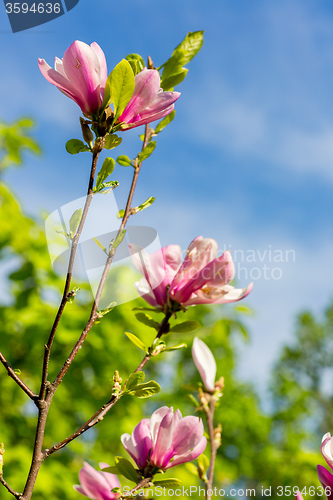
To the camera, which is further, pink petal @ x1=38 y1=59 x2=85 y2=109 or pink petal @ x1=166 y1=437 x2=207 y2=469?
pink petal @ x1=166 y1=437 x2=207 y2=469

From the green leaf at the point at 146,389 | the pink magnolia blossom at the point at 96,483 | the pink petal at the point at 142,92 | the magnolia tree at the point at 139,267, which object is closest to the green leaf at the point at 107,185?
the magnolia tree at the point at 139,267

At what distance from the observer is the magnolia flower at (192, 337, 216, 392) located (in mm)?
1047

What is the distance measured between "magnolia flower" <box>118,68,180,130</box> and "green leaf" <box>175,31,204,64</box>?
8.5 inches

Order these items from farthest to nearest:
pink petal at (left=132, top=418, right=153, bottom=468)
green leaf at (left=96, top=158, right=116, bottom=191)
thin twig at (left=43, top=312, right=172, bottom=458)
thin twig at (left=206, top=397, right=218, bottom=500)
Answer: thin twig at (left=206, top=397, right=218, bottom=500)
pink petal at (left=132, top=418, right=153, bottom=468)
green leaf at (left=96, top=158, right=116, bottom=191)
thin twig at (left=43, top=312, right=172, bottom=458)

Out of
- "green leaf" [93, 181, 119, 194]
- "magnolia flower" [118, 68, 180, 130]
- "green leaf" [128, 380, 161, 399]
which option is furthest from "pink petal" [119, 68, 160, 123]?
"green leaf" [128, 380, 161, 399]

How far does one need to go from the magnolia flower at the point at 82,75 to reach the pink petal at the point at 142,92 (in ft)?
0.16

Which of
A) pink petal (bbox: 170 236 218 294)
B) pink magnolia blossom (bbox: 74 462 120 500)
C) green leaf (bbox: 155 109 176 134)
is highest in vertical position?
green leaf (bbox: 155 109 176 134)

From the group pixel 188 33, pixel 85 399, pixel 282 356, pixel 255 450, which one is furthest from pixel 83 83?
pixel 282 356

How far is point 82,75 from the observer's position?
0.74 metres

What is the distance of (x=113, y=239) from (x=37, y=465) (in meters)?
0.38

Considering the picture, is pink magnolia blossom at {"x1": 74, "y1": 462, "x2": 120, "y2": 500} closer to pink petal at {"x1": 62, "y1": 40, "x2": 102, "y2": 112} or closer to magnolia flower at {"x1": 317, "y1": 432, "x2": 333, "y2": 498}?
magnolia flower at {"x1": 317, "y1": 432, "x2": 333, "y2": 498}

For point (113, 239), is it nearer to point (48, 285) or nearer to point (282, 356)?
point (48, 285)

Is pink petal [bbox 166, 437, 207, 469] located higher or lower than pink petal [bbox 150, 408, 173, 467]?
lower

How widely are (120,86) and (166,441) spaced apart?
633 millimetres
